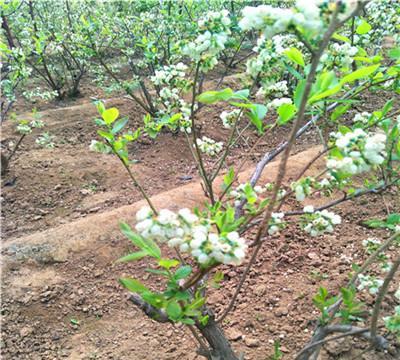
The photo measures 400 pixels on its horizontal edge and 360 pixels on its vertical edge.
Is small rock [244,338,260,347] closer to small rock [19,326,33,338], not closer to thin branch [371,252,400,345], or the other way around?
thin branch [371,252,400,345]

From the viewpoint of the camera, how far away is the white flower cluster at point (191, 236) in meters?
0.98

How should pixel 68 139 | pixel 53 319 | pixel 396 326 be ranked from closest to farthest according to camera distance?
pixel 396 326, pixel 53 319, pixel 68 139

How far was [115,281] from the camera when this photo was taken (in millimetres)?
2963

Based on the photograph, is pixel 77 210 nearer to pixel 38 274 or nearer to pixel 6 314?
pixel 38 274

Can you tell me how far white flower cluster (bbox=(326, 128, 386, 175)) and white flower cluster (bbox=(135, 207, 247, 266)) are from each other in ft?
1.21

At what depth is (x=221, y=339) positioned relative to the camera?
1.78m

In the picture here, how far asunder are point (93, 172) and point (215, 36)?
3869 millimetres

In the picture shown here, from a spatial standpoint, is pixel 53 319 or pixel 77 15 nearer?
pixel 53 319

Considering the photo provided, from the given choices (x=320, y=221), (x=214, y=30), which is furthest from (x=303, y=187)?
(x=214, y=30)

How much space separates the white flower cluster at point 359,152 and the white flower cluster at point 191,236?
37 cm

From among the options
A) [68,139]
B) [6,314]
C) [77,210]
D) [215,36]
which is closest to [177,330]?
[6,314]

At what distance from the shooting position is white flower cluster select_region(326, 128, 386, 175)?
106 centimetres

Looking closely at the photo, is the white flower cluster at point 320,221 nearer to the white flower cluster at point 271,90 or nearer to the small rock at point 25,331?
the white flower cluster at point 271,90

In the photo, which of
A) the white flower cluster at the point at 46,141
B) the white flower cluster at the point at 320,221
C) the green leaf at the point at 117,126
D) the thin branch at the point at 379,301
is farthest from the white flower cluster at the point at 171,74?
the white flower cluster at the point at 46,141
